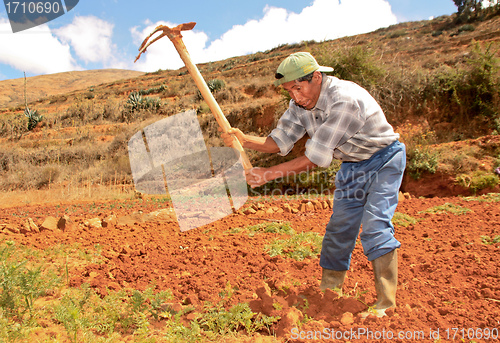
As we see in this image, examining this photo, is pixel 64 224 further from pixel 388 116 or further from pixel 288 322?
pixel 388 116

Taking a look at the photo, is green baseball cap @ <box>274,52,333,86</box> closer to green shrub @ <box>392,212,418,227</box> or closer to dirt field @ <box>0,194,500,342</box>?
dirt field @ <box>0,194,500,342</box>

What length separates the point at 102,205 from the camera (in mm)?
7684

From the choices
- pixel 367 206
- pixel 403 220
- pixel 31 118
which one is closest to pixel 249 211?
pixel 403 220

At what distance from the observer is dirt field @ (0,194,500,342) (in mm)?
1834

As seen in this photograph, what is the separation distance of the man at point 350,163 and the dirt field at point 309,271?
26 cm

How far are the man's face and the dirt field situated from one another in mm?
1272

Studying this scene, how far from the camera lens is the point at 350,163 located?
2.35 m

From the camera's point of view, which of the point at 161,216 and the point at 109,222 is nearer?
the point at 109,222

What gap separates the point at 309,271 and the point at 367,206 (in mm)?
1019

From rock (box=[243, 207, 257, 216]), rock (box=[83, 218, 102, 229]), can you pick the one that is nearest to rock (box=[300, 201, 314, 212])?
rock (box=[243, 207, 257, 216])

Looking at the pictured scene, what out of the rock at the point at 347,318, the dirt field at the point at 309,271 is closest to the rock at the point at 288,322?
the dirt field at the point at 309,271

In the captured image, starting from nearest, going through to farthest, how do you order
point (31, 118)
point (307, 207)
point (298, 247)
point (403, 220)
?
point (298, 247), point (403, 220), point (307, 207), point (31, 118)

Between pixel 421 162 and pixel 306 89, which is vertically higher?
pixel 306 89

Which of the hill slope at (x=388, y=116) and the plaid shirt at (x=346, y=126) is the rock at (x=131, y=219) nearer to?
the plaid shirt at (x=346, y=126)
